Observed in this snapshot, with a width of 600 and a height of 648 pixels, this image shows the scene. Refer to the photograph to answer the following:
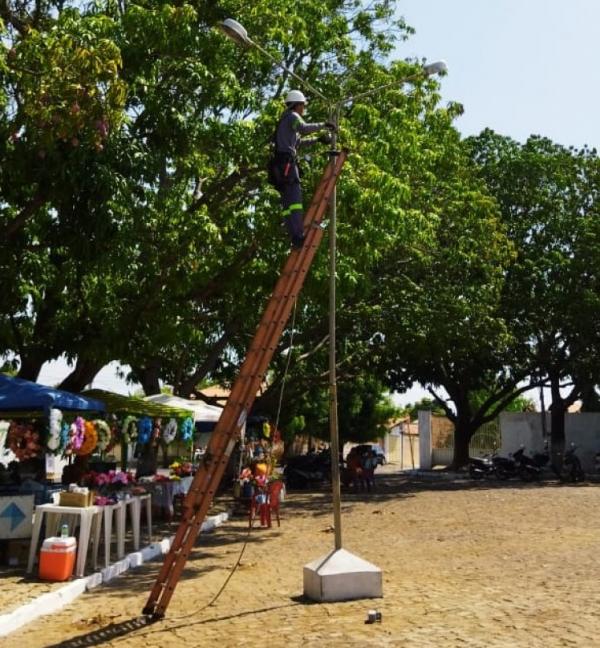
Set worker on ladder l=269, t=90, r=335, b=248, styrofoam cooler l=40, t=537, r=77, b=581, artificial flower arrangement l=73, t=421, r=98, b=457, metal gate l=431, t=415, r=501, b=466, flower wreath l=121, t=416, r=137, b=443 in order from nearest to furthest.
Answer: worker on ladder l=269, t=90, r=335, b=248, styrofoam cooler l=40, t=537, r=77, b=581, artificial flower arrangement l=73, t=421, r=98, b=457, flower wreath l=121, t=416, r=137, b=443, metal gate l=431, t=415, r=501, b=466

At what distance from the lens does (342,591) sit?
28.7 feet

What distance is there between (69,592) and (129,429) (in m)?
5.79

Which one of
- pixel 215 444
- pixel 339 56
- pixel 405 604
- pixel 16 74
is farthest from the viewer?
pixel 339 56

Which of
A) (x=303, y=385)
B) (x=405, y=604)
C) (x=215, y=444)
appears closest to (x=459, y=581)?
(x=405, y=604)

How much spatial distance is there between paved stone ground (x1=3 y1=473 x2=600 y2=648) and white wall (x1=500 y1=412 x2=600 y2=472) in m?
18.3

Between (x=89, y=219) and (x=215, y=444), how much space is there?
4.90 meters

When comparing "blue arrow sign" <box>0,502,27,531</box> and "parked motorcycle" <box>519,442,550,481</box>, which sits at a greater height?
"parked motorcycle" <box>519,442,550,481</box>

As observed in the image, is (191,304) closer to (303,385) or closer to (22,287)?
(22,287)

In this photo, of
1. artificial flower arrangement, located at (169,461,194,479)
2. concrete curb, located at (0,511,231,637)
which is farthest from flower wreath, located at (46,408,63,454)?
artificial flower arrangement, located at (169,461,194,479)

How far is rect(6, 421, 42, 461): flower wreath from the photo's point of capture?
444 inches

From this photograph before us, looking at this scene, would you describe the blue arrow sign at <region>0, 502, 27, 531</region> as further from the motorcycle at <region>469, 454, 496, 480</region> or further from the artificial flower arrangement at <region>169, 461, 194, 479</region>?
the motorcycle at <region>469, 454, 496, 480</region>

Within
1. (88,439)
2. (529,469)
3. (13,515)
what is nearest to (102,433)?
(88,439)

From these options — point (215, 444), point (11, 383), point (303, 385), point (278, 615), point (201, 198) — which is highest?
point (201, 198)

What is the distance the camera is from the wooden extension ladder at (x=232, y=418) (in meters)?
7.79
